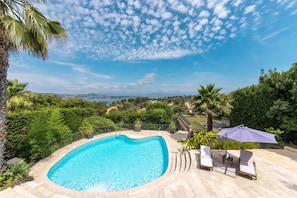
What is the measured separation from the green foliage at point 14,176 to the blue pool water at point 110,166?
6.16 ft

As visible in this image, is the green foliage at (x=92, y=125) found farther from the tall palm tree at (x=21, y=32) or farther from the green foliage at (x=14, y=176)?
the tall palm tree at (x=21, y=32)

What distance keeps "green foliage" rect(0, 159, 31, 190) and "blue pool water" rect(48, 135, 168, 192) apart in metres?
1.88

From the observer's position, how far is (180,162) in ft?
32.0

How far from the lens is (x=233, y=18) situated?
42.0ft

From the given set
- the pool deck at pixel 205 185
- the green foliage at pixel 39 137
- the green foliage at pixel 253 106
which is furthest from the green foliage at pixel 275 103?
the green foliage at pixel 39 137

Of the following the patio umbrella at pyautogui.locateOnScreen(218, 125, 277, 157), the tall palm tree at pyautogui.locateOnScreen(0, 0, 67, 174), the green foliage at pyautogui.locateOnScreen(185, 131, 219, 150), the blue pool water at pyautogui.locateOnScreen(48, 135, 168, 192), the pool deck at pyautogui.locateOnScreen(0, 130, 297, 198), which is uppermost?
the tall palm tree at pyautogui.locateOnScreen(0, 0, 67, 174)

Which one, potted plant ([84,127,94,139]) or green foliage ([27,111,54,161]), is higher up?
green foliage ([27,111,54,161])

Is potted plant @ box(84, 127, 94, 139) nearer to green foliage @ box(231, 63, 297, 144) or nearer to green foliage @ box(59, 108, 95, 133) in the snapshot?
green foliage @ box(59, 108, 95, 133)

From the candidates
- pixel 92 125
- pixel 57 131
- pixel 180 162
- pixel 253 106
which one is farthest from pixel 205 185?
pixel 92 125

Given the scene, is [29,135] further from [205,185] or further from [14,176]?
[205,185]

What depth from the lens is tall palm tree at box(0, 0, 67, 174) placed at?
499 cm

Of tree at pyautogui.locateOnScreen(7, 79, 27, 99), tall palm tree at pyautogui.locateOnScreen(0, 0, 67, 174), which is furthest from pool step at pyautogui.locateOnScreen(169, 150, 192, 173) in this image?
tree at pyautogui.locateOnScreen(7, 79, 27, 99)

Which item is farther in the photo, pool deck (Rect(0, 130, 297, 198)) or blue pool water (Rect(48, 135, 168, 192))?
blue pool water (Rect(48, 135, 168, 192))

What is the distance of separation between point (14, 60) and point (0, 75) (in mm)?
766
